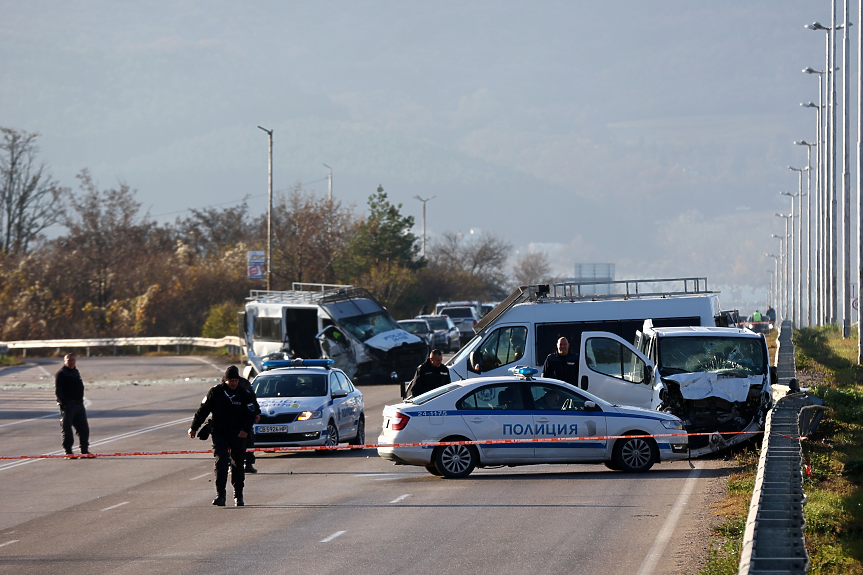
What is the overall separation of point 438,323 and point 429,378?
2878 cm

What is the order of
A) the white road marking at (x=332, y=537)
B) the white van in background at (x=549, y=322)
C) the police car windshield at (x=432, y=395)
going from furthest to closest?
the white van in background at (x=549, y=322)
the police car windshield at (x=432, y=395)
the white road marking at (x=332, y=537)

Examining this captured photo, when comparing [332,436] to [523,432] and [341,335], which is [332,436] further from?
[341,335]

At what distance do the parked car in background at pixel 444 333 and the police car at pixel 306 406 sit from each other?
79.7ft

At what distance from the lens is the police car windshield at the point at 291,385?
18.7m

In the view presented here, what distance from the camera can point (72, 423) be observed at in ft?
61.7

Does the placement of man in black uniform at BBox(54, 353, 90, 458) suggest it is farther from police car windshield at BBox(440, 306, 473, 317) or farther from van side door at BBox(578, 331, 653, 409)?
police car windshield at BBox(440, 306, 473, 317)

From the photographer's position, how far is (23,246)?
76375 mm

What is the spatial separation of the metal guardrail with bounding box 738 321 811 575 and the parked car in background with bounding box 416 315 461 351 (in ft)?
104

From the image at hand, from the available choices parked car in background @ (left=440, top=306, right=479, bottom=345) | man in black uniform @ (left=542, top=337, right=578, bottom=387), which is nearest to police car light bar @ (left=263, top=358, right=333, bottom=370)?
man in black uniform @ (left=542, top=337, right=578, bottom=387)

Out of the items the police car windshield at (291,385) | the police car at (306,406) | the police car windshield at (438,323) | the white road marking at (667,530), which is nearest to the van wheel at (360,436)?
the police car at (306,406)

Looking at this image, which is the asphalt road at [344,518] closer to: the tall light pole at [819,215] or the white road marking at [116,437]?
the white road marking at [116,437]

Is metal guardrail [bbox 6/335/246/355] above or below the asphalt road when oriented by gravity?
above

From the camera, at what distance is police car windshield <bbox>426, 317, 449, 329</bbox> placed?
1790 inches

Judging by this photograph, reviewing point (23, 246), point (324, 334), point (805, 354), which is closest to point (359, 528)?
point (324, 334)
